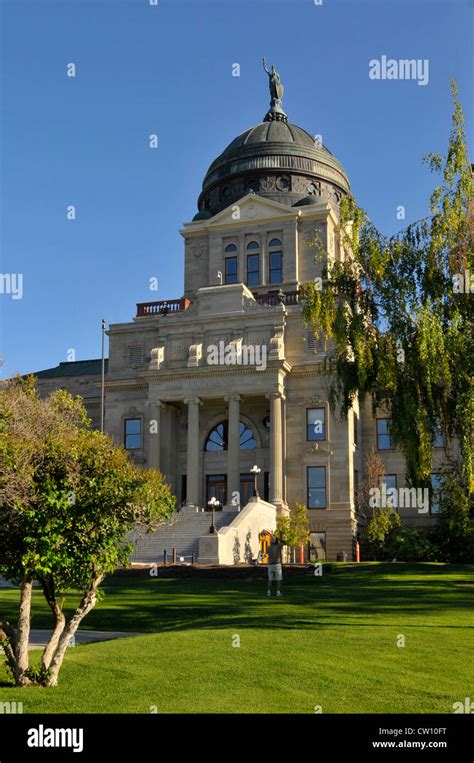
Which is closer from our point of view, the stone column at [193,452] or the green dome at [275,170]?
the stone column at [193,452]

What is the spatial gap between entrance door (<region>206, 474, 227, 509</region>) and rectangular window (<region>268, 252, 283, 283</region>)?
16272 mm

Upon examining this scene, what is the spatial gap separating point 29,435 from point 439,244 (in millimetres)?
15880

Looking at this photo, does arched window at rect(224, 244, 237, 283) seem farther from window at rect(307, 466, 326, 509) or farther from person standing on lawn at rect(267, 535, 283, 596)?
person standing on lawn at rect(267, 535, 283, 596)

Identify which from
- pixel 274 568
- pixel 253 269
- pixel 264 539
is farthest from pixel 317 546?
pixel 274 568

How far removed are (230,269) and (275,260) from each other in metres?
3.49

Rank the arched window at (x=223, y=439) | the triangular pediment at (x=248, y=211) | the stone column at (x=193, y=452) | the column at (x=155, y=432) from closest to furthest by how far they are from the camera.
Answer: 1. the stone column at (x=193, y=452)
2. the column at (x=155, y=432)
3. the arched window at (x=223, y=439)
4. the triangular pediment at (x=248, y=211)

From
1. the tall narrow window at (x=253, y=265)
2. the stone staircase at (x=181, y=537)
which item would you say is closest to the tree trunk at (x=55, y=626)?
the stone staircase at (x=181, y=537)

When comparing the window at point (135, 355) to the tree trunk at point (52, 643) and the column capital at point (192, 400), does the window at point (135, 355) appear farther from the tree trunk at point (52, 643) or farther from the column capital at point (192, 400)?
the tree trunk at point (52, 643)

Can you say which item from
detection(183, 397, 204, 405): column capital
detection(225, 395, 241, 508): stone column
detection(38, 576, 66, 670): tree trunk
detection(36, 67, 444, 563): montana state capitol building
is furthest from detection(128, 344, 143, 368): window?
detection(38, 576, 66, 670): tree trunk

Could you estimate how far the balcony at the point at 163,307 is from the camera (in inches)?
2296

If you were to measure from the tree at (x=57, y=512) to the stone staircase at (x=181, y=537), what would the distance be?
26.5m

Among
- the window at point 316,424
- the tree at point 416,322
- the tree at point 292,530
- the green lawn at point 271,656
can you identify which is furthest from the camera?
the window at point 316,424

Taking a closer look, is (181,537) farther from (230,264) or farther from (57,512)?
(57,512)

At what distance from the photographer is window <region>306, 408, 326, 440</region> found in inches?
2061
